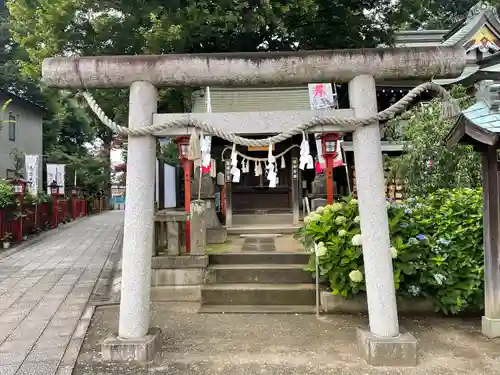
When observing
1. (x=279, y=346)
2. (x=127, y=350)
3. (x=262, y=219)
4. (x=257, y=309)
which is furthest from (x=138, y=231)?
(x=262, y=219)

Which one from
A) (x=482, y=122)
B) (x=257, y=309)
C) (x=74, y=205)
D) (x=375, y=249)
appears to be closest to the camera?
(x=375, y=249)

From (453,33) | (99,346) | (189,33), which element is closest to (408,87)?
(453,33)

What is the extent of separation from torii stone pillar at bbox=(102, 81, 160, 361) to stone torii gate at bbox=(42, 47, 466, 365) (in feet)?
0.04

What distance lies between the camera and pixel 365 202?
4570 mm

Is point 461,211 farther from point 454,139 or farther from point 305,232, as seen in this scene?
point 305,232

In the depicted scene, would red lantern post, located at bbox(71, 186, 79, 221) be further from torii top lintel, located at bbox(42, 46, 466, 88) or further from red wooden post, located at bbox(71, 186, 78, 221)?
torii top lintel, located at bbox(42, 46, 466, 88)

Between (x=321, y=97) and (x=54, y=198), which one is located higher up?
(x=321, y=97)

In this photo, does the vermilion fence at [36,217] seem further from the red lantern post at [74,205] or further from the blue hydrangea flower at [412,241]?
the blue hydrangea flower at [412,241]

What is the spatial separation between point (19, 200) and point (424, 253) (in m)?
13.5

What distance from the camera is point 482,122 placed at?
4.87 meters

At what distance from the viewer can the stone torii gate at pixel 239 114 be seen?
4.53m

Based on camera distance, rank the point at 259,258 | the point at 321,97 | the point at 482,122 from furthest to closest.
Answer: the point at 321,97 → the point at 259,258 → the point at 482,122

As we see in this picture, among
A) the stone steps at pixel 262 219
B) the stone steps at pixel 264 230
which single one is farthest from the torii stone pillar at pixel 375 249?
the stone steps at pixel 262 219

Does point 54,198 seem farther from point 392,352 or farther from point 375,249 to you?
point 392,352
